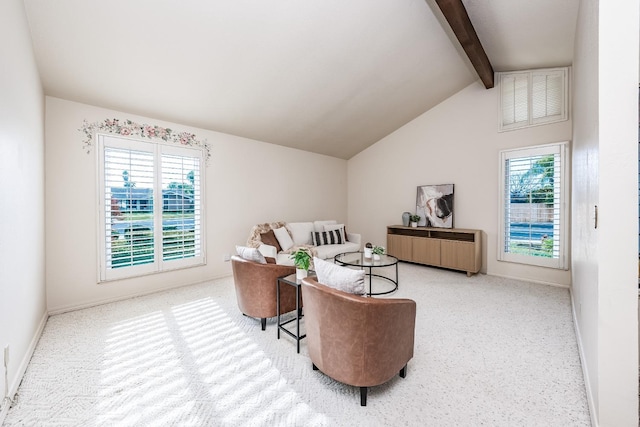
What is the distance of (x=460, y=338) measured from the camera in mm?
2541

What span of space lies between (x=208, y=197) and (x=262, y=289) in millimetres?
2339

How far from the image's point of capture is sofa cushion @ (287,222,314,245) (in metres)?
5.09

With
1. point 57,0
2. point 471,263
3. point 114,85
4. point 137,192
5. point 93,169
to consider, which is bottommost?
point 471,263

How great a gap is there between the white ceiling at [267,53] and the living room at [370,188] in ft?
0.90

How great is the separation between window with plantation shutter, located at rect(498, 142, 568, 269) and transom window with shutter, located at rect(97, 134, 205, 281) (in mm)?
5056

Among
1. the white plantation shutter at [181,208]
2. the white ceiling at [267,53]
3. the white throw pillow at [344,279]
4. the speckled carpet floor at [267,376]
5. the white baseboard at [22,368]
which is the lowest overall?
the speckled carpet floor at [267,376]

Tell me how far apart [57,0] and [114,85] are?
0.96 m

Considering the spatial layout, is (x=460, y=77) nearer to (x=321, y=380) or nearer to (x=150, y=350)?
(x=321, y=380)

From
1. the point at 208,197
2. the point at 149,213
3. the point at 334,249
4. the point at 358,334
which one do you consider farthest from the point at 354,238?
the point at 358,334

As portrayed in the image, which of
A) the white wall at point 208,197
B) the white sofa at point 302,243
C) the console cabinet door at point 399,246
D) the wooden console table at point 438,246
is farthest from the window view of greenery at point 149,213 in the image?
the wooden console table at point 438,246

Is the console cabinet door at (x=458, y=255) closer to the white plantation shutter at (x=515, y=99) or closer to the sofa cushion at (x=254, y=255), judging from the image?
the white plantation shutter at (x=515, y=99)

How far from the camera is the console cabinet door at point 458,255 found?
4.54 m

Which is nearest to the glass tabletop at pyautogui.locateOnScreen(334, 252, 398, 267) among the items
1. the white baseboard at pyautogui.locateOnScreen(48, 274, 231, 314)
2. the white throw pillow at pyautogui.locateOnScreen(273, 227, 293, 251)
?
the white throw pillow at pyautogui.locateOnScreen(273, 227, 293, 251)

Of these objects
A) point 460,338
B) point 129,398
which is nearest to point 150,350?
point 129,398
